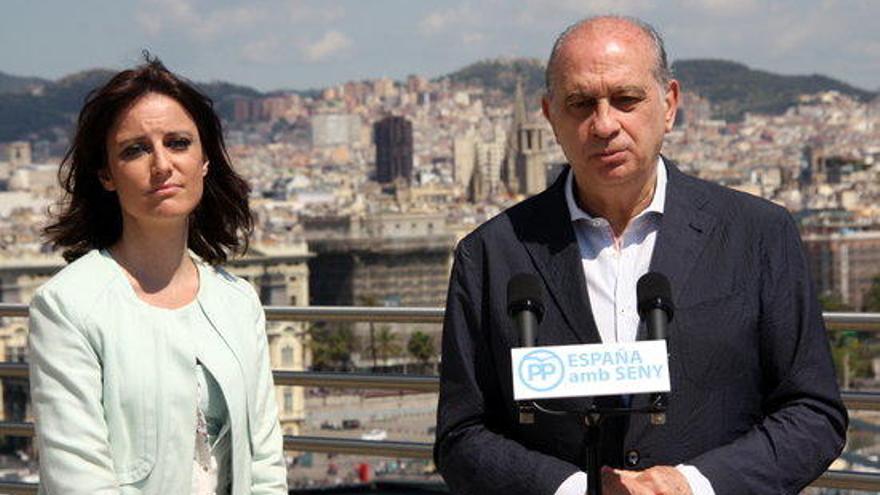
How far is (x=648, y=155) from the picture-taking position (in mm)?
2283

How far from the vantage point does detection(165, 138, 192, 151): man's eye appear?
2.37 m

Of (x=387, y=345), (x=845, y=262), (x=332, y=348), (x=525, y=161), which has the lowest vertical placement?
(x=332, y=348)

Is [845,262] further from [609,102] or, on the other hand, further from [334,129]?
[334,129]

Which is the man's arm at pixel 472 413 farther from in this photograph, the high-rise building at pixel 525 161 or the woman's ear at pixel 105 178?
the high-rise building at pixel 525 161

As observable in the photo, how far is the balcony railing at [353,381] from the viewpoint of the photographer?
3.71 meters

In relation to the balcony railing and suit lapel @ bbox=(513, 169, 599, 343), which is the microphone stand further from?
the balcony railing

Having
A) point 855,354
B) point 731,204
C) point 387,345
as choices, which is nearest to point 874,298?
point 855,354

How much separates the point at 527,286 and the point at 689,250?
9.7 inches

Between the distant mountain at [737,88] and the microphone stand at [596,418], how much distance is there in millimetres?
146162

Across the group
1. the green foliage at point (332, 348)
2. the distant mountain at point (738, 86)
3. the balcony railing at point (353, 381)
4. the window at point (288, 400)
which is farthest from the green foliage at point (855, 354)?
the distant mountain at point (738, 86)

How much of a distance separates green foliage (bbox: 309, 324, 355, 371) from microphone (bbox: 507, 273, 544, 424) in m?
44.2

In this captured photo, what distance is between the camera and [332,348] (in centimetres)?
4803

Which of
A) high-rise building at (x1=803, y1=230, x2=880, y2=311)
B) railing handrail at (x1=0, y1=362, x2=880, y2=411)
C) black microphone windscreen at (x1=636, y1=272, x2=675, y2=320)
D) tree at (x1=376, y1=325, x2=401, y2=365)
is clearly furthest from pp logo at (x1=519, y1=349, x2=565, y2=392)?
high-rise building at (x1=803, y1=230, x2=880, y2=311)

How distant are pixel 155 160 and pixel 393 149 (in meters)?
125
